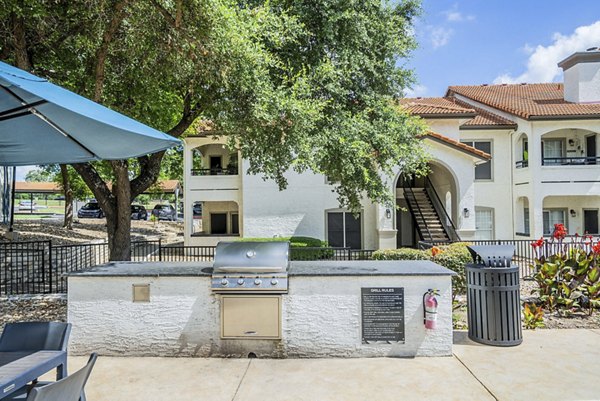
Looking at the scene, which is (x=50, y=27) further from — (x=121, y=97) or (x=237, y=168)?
(x=237, y=168)

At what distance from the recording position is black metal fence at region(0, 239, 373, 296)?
1053 cm

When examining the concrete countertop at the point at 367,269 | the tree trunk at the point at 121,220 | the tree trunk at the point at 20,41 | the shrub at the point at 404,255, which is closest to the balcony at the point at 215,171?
the tree trunk at the point at 121,220

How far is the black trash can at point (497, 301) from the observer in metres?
5.77

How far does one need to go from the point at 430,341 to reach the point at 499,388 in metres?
1.07

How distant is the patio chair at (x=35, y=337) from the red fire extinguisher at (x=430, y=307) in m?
4.12

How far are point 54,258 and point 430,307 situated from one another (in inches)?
492

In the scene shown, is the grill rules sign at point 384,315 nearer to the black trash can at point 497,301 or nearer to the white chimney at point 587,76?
the black trash can at point 497,301

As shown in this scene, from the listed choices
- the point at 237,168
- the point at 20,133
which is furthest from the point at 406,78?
the point at 237,168

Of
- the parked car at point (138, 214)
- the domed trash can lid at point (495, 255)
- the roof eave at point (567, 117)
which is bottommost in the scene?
the domed trash can lid at point (495, 255)

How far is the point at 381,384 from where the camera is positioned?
4633 mm

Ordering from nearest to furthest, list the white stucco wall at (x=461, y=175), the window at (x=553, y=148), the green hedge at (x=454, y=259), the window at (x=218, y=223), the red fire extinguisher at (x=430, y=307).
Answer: the red fire extinguisher at (x=430, y=307) → the green hedge at (x=454, y=259) → the white stucco wall at (x=461, y=175) → the window at (x=553, y=148) → the window at (x=218, y=223)

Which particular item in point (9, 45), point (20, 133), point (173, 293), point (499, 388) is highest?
point (9, 45)

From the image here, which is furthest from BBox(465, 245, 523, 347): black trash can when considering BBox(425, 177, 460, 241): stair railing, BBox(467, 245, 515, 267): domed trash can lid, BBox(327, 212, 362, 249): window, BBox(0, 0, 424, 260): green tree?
BBox(327, 212, 362, 249): window

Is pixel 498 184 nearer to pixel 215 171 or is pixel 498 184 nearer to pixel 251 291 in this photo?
pixel 215 171
